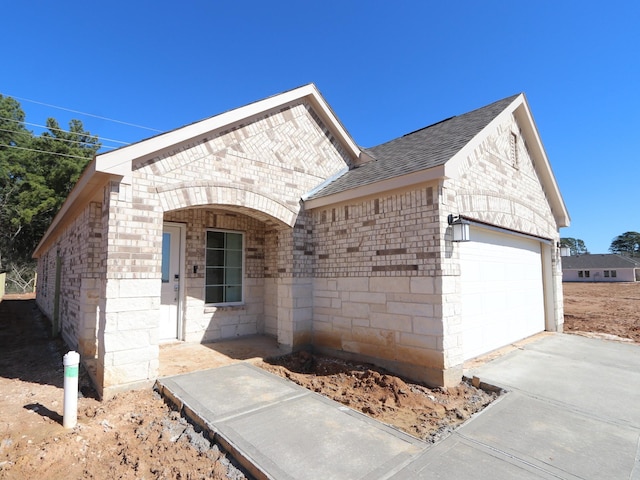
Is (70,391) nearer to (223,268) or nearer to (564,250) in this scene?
(223,268)

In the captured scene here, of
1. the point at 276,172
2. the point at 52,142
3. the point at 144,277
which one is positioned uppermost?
the point at 52,142

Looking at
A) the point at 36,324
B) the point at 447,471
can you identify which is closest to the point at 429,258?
the point at 447,471

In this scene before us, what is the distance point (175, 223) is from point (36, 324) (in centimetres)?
897

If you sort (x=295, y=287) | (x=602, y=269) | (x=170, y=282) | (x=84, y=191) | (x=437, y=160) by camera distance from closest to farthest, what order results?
(x=437, y=160)
(x=84, y=191)
(x=295, y=287)
(x=170, y=282)
(x=602, y=269)

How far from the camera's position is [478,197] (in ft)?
21.4

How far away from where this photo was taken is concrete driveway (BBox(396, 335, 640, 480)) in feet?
10.0

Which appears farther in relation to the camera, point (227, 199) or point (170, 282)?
point (170, 282)

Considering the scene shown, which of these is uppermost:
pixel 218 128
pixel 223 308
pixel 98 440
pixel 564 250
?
pixel 218 128

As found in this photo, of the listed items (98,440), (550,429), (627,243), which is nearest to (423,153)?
(550,429)

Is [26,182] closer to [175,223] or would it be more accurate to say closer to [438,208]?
[175,223]

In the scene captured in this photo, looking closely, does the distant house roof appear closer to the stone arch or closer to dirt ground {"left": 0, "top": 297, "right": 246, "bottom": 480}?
the stone arch

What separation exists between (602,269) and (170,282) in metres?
60.9

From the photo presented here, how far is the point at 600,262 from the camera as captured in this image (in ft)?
166

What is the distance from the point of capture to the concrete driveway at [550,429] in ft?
10.0
